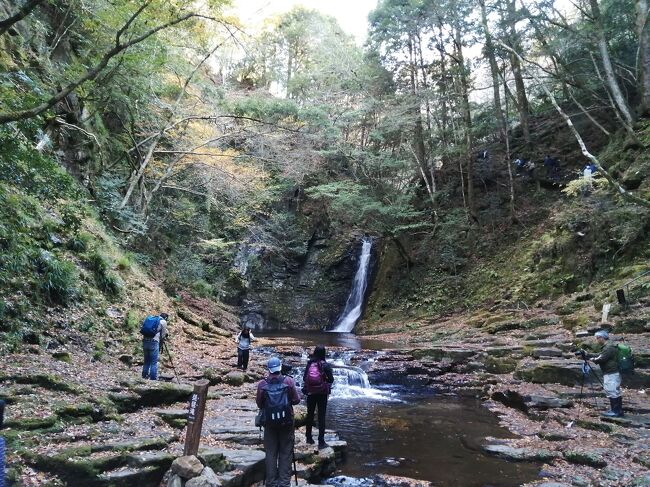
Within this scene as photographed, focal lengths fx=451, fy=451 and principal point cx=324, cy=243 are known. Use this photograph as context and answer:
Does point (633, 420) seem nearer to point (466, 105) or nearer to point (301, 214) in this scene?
point (466, 105)

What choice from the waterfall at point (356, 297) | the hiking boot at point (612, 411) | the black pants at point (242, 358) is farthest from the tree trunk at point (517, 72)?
the black pants at point (242, 358)

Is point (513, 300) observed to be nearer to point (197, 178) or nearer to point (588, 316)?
point (588, 316)

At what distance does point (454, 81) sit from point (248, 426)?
23.2 m

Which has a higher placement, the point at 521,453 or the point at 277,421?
the point at 277,421

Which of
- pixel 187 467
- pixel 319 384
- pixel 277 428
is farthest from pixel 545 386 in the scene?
pixel 187 467

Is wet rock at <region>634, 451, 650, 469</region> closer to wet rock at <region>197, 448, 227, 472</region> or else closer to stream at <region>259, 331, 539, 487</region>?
stream at <region>259, 331, 539, 487</region>

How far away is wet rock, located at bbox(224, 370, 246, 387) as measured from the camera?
10.5 metres

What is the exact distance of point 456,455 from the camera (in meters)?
7.26

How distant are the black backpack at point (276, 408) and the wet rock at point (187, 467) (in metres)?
0.75

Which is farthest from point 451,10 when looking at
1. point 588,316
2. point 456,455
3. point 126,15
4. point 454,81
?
point 456,455

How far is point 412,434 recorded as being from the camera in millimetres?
8461

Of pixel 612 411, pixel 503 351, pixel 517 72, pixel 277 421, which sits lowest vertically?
pixel 612 411

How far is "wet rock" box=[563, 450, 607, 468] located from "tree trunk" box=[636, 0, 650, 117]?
13761 millimetres

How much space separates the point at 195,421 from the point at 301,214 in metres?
27.2
